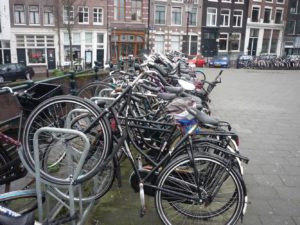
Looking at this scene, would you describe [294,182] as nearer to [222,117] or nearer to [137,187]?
[137,187]

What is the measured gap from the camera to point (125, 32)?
1112 inches

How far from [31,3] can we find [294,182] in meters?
25.8

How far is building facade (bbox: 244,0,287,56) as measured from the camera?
3438cm

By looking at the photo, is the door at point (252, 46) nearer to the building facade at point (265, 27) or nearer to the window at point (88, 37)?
the building facade at point (265, 27)

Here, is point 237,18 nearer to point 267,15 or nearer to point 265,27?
point 265,27

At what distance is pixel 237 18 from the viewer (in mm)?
33625

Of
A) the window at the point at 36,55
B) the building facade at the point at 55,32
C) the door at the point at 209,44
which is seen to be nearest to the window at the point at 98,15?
the building facade at the point at 55,32

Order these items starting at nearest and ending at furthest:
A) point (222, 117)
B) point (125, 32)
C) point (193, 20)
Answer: point (222, 117)
point (125, 32)
point (193, 20)

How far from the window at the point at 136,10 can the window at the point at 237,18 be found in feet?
37.5

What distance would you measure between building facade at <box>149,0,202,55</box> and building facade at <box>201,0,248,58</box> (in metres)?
1.00

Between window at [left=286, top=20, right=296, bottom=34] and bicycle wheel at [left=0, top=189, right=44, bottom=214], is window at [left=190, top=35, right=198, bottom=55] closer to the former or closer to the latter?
window at [left=286, top=20, right=296, bottom=34]

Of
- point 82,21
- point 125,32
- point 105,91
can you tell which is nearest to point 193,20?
point 125,32

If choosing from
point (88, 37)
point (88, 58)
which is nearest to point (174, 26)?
point (88, 37)

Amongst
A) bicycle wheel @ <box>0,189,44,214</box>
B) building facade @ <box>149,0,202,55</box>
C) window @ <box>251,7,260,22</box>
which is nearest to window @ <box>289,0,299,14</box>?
window @ <box>251,7,260,22</box>
